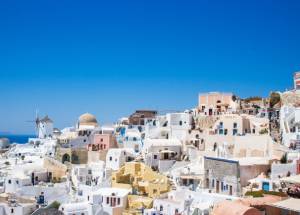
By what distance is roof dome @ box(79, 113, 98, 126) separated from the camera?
58.2 m

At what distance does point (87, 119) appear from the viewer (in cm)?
5866

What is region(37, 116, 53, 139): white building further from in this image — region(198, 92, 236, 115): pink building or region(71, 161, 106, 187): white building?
region(71, 161, 106, 187): white building

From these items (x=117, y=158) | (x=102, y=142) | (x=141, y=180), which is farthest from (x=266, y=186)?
(x=102, y=142)

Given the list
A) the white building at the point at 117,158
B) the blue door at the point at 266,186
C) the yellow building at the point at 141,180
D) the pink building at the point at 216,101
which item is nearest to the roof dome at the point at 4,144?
the white building at the point at 117,158

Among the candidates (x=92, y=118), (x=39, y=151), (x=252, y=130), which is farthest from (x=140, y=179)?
(x=92, y=118)

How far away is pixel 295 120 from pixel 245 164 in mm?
9139

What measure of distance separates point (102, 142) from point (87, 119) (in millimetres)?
12113

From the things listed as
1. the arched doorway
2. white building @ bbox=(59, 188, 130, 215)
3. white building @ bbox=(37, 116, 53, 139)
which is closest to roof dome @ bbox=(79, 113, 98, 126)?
white building @ bbox=(37, 116, 53, 139)

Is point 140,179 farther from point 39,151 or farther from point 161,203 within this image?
point 39,151

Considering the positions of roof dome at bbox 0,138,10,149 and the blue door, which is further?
roof dome at bbox 0,138,10,149

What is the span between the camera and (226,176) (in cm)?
2772

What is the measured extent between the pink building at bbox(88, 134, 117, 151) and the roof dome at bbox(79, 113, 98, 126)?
10.7 metres

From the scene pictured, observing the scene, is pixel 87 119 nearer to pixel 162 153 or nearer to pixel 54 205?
pixel 162 153

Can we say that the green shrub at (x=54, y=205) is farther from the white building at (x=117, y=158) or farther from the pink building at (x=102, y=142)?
the pink building at (x=102, y=142)
